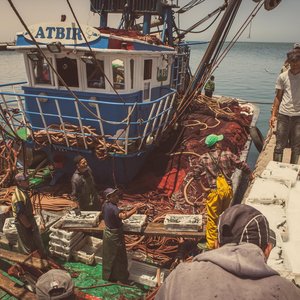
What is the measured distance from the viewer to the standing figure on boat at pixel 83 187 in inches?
240

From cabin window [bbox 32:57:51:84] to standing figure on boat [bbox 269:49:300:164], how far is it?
5627 millimetres

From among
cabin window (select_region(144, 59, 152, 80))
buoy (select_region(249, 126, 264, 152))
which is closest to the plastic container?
cabin window (select_region(144, 59, 152, 80))

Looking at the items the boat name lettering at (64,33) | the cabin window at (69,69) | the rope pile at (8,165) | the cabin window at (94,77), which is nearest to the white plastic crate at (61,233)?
the rope pile at (8,165)

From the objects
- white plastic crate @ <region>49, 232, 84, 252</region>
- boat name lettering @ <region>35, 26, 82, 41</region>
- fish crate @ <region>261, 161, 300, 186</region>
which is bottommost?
white plastic crate @ <region>49, 232, 84, 252</region>

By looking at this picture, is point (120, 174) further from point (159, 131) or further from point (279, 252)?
point (279, 252)

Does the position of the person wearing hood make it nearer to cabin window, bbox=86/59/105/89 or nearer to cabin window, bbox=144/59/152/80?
cabin window, bbox=86/59/105/89

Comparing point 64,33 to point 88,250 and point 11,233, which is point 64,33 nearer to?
point 11,233

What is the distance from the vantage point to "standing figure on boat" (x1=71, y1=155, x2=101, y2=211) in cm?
610

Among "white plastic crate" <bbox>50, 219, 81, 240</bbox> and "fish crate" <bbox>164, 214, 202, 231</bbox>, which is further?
"white plastic crate" <bbox>50, 219, 81, 240</bbox>

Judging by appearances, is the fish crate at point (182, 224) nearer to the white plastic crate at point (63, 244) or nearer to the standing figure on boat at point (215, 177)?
the standing figure on boat at point (215, 177)

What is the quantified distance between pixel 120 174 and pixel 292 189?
15.2 feet

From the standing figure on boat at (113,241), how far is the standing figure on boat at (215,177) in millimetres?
1258

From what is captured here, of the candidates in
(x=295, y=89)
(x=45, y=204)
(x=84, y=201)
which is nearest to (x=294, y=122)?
(x=295, y=89)

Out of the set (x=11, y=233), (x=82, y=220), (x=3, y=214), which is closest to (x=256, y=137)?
(x=82, y=220)
